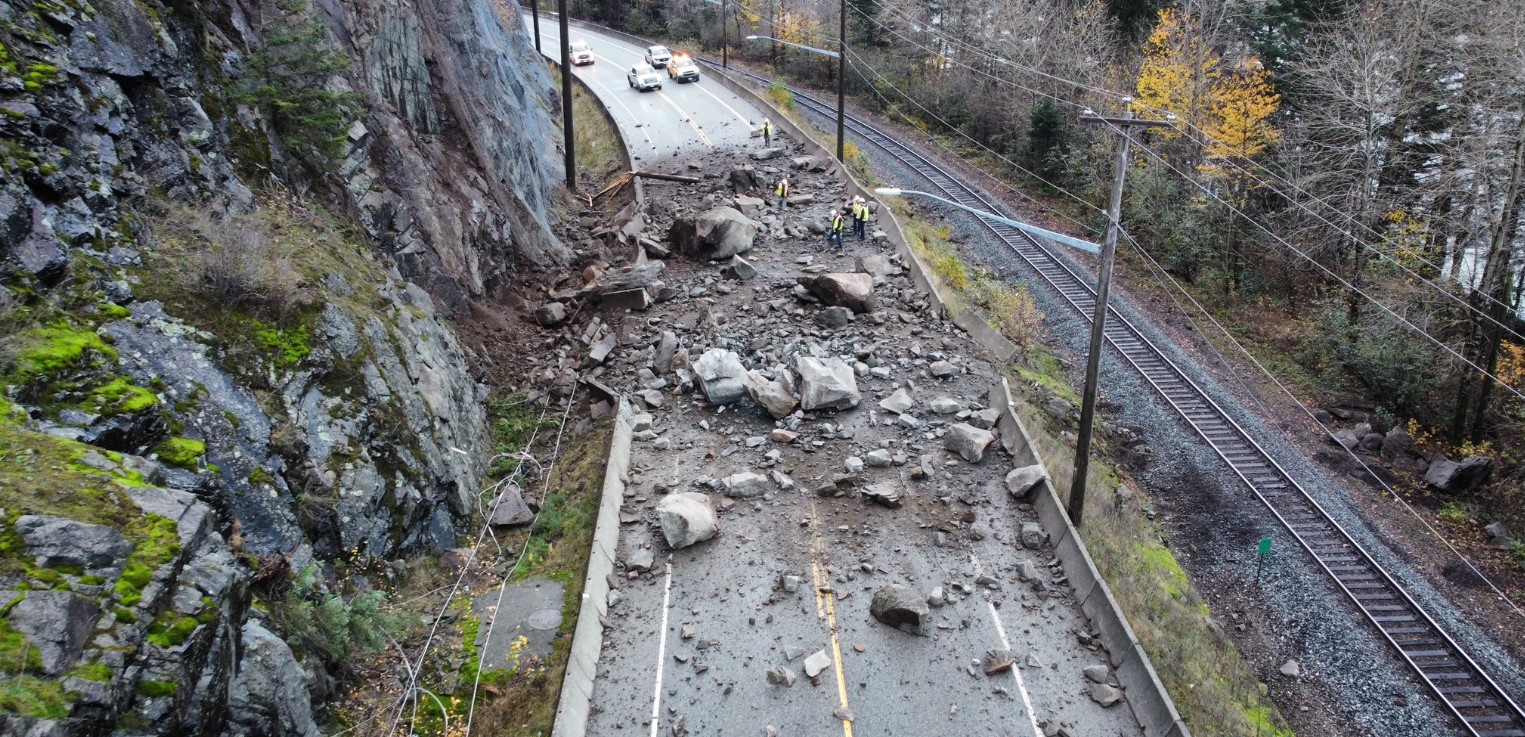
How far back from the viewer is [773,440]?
1800 centimetres

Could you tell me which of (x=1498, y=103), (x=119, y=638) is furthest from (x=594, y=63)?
(x=119, y=638)

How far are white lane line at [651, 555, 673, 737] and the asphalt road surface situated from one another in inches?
974

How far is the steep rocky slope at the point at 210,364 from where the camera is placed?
24.4 feet

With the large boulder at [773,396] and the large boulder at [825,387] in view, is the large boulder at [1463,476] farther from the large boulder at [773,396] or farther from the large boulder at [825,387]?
the large boulder at [773,396]

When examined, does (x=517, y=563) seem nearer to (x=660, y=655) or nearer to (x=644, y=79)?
(x=660, y=655)

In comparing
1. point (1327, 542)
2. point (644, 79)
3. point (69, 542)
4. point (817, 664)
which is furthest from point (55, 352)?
point (644, 79)

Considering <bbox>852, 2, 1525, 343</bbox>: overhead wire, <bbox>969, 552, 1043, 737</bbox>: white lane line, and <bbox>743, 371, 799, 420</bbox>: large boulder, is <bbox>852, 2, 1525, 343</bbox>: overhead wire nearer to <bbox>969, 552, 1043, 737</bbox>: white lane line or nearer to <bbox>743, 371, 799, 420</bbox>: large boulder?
<bbox>743, 371, 799, 420</bbox>: large boulder

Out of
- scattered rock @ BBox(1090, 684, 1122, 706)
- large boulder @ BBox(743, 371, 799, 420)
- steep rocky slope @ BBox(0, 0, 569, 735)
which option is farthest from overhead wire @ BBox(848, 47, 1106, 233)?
steep rocky slope @ BBox(0, 0, 569, 735)

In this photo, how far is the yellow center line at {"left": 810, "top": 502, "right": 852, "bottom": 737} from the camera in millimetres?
12164

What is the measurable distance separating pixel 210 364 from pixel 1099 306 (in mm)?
13332

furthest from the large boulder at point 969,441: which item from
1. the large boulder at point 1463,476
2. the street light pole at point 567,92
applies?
the street light pole at point 567,92

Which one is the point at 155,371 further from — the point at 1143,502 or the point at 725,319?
the point at 1143,502

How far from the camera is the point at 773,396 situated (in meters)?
18.6

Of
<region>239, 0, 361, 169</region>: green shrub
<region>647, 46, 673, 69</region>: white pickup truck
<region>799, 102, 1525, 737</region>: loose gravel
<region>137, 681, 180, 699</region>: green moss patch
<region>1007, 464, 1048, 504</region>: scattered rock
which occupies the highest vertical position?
<region>647, 46, 673, 69</region>: white pickup truck
